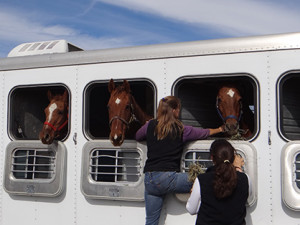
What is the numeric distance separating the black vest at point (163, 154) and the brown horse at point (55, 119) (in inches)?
49.4

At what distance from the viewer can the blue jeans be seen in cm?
377

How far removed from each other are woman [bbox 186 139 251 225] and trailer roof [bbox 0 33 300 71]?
1.34 meters

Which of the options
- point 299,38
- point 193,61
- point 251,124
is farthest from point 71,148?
point 299,38

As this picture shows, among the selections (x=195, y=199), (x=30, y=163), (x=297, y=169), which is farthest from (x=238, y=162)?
(x=30, y=163)

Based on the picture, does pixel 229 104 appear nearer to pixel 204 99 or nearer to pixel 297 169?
pixel 204 99

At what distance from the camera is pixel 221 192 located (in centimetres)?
280

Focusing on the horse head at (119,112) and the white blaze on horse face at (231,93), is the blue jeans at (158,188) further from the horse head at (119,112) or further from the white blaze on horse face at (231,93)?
the white blaze on horse face at (231,93)

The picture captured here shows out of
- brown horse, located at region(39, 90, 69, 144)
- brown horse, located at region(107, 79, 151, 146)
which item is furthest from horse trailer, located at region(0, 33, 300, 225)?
brown horse, located at region(107, 79, 151, 146)

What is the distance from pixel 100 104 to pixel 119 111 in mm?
1134

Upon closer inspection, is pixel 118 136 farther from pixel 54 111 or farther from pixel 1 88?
pixel 1 88

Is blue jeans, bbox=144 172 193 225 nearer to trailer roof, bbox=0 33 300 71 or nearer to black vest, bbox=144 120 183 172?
black vest, bbox=144 120 183 172

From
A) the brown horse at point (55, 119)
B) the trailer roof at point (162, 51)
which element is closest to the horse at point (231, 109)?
the trailer roof at point (162, 51)

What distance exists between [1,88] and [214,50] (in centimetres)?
261

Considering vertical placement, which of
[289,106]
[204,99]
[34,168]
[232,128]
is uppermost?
[204,99]
